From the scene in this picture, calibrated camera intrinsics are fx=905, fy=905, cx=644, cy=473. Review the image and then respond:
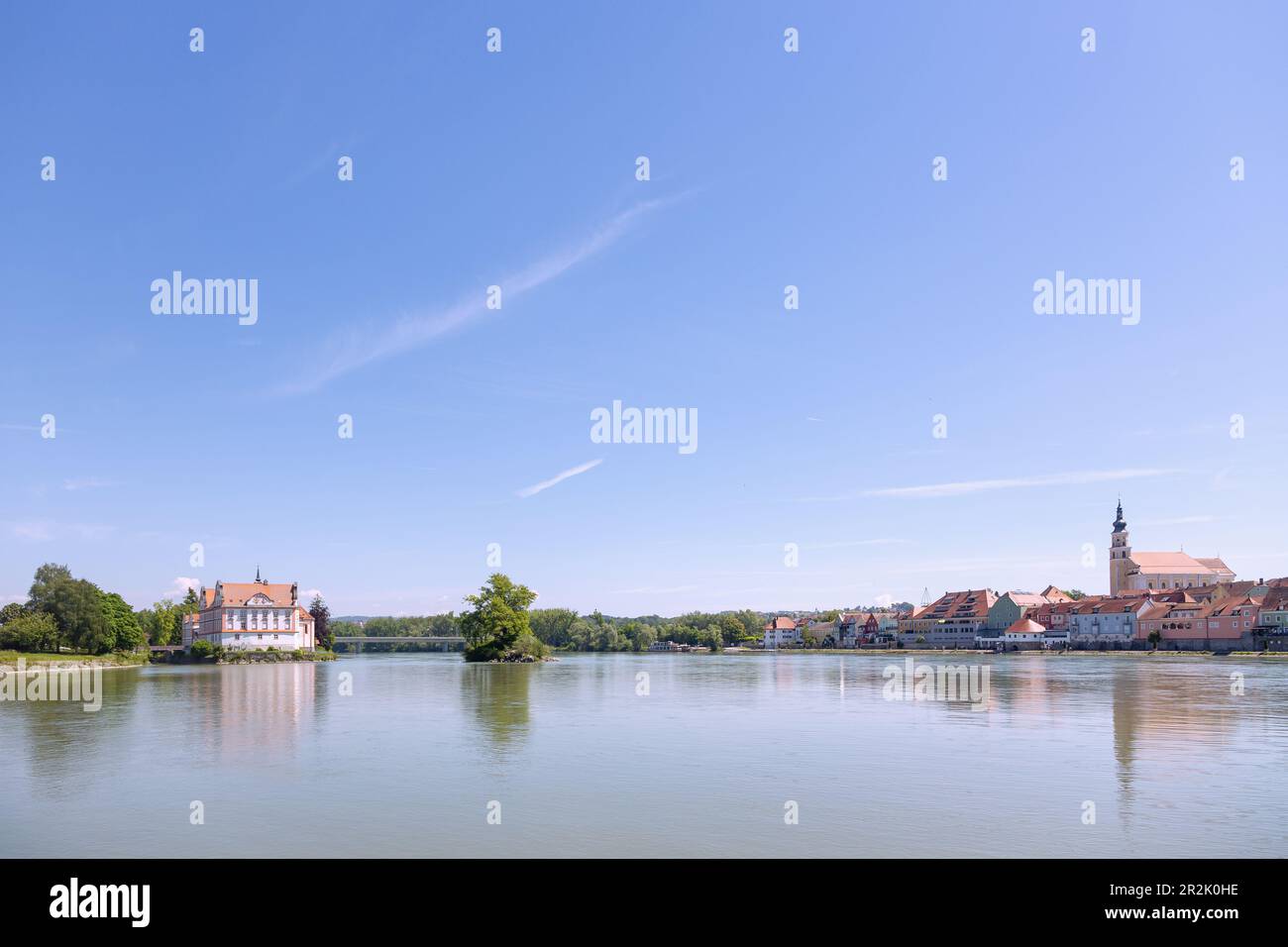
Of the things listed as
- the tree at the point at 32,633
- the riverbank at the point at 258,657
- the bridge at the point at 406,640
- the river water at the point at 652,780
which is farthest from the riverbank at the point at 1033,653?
the tree at the point at 32,633

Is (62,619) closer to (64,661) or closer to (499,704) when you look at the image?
(64,661)

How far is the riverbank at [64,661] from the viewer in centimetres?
6450

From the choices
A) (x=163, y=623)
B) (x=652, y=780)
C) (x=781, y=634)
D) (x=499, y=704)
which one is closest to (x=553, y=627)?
(x=781, y=634)

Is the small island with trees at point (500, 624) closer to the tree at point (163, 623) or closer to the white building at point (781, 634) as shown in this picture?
the tree at point (163, 623)

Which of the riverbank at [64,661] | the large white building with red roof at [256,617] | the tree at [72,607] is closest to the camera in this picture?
the riverbank at [64,661]

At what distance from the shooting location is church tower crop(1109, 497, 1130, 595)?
5635 inches

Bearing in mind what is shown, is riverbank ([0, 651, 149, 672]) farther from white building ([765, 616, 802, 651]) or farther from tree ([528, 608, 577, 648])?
white building ([765, 616, 802, 651])

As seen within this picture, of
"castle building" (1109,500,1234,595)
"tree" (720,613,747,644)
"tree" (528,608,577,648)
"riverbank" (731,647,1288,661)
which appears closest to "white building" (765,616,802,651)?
"tree" (720,613,747,644)

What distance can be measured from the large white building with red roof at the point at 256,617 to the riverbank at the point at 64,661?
10752mm

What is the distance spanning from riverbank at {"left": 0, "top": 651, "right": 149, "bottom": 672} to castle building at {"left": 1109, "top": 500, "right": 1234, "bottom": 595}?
13459 centimetres

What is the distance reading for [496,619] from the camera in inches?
3484

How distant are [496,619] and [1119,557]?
350 feet
